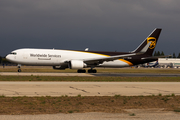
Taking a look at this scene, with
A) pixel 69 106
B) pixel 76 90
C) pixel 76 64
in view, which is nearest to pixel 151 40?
pixel 76 64

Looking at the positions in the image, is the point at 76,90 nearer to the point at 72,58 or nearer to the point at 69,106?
the point at 69,106

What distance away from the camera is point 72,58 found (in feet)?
131

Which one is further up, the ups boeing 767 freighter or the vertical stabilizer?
the vertical stabilizer

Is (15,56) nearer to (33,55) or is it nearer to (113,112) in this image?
(33,55)

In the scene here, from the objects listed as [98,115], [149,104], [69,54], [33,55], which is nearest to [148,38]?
[69,54]

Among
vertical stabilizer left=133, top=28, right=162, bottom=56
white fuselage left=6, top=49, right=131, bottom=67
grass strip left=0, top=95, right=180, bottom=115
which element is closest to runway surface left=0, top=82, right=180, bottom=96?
grass strip left=0, top=95, right=180, bottom=115

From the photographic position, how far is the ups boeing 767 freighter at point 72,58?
125 feet

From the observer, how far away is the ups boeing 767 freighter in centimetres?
3816

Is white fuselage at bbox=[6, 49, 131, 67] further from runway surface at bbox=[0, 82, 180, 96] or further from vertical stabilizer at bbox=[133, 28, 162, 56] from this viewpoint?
runway surface at bbox=[0, 82, 180, 96]

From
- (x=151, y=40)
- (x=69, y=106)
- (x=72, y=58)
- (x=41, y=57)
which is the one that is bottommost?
(x=69, y=106)

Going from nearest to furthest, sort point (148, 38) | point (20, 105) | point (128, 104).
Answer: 1. point (20, 105)
2. point (128, 104)
3. point (148, 38)

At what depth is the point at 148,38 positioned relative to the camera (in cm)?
4594

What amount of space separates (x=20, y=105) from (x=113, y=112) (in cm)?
413

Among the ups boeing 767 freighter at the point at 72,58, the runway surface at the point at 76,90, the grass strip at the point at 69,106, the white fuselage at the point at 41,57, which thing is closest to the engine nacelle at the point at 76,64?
the ups boeing 767 freighter at the point at 72,58
